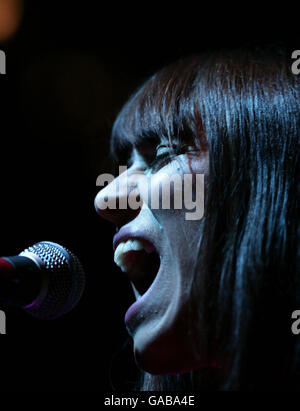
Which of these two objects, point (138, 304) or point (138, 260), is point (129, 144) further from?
point (138, 304)

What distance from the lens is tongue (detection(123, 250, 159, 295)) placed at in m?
1.15

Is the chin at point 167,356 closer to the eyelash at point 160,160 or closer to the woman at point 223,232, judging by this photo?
the woman at point 223,232

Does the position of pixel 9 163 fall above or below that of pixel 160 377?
above

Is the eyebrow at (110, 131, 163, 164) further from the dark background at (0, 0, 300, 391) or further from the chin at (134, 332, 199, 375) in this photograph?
the chin at (134, 332, 199, 375)

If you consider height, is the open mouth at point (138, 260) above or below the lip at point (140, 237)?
below

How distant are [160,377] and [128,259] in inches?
14.9

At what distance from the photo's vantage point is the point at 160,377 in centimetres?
129

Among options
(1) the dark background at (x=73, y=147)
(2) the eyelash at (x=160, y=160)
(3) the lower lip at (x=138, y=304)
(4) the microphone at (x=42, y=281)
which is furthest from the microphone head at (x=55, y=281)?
(1) the dark background at (x=73, y=147)

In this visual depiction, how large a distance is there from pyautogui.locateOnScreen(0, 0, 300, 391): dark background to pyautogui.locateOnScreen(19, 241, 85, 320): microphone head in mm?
620

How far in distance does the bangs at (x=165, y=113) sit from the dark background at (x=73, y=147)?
278 millimetres

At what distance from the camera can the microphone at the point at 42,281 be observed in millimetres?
812

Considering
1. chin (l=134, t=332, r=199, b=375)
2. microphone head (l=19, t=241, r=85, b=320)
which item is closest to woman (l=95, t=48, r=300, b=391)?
chin (l=134, t=332, r=199, b=375)

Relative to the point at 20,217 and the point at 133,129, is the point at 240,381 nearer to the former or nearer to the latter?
the point at 133,129
